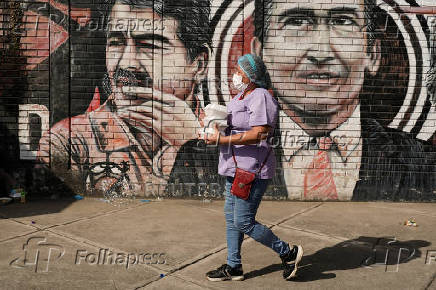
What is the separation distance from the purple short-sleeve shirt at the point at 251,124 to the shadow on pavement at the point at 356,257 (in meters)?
0.96

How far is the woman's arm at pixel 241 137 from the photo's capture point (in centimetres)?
332

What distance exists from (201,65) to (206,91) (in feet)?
1.22

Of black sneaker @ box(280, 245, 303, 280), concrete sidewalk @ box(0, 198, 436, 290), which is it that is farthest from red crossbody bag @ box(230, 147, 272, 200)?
concrete sidewalk @ box(0, 198, 436, 290)

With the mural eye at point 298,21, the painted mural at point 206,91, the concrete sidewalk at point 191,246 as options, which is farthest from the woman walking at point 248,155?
the mural eye at point 298,21

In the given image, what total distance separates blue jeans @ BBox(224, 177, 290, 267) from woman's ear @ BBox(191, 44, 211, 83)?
9.91 feet

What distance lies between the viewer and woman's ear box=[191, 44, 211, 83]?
6280 millimetres

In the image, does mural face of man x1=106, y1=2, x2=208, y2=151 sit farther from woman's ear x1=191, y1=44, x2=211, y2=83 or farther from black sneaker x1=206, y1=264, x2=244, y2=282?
black sneaker x1=206, y1=264, x2=244, y2=282

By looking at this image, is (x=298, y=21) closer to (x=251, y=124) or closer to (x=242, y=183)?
(x=251, y=124)

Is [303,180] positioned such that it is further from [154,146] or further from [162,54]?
[162,54]

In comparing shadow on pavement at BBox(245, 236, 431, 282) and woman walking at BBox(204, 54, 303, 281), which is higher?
woman walking at BBox(204, 54, 303, 281)

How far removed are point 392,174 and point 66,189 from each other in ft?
15.3

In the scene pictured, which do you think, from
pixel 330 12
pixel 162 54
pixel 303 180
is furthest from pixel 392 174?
pixel 162 54

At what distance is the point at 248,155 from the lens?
3438 mm

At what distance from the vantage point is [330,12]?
623cm
